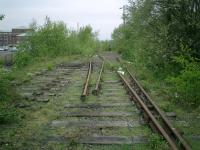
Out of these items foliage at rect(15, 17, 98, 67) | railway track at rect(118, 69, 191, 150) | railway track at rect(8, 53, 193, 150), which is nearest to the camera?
railway track at rect(118, 69, 191, 150)

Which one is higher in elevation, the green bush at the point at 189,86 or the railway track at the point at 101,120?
the green bush at the point at 189,86

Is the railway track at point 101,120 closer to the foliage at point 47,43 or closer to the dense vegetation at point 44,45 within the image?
the dense vegetation at point 44,45

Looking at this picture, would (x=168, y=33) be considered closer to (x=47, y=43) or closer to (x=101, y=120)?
(x=101, y=120)

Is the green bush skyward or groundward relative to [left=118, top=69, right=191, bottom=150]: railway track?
skyward

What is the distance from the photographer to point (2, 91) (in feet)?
34.0

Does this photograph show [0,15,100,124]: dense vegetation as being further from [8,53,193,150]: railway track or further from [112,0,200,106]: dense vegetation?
[8,53,193,150]: railway track

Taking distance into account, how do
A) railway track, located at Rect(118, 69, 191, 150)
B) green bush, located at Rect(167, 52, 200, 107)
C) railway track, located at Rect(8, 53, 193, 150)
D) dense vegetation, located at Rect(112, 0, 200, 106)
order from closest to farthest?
railway track, located at Rect(118, 69, 191, 150)
railway track, located at Rect(8, 53, 193, 150)
green bush, located at Rect(167, 52, 200, 107)
dense vegetation, located at Rect(112, 0, 200, 106)

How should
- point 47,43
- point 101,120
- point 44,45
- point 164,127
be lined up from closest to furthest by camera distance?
point 164,127 → point 101,120 → point 44,45 → point 47,43

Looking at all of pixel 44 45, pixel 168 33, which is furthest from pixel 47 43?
pixel 168 33

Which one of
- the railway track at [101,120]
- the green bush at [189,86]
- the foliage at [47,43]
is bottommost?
the railway track at [101,120]

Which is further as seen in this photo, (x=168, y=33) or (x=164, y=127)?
(x=168, y=33)

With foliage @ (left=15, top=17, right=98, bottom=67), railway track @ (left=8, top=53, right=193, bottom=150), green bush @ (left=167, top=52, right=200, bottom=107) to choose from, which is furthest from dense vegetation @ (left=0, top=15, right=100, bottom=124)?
green bush @ (left=167, top=52, right=200, bottom=107)

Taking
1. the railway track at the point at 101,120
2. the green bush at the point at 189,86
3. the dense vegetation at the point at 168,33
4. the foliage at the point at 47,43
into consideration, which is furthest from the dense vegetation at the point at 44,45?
the green bush at the point at 189,86

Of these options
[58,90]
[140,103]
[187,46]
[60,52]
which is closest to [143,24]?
[187,46]
